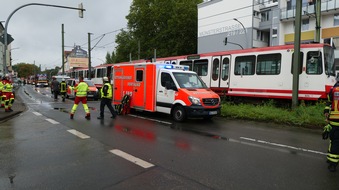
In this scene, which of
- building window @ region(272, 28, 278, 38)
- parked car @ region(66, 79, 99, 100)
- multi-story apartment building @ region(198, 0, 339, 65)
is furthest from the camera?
building window @ region(272, 28, 278, 38)

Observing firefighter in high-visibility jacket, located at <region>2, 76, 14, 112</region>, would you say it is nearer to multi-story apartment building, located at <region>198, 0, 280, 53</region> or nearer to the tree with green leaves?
multi-story apartment building, located at <region>198, 0, 280, 53</region>

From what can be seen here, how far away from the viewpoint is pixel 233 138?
805cm

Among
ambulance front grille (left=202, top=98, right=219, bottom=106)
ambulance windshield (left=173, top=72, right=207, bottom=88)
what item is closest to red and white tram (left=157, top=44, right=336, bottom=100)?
ambulance windshield (left=173, top=72, right=207, bottom=88)

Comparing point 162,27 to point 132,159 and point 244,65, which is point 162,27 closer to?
point 244,65

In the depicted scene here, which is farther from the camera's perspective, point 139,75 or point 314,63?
point 139,75

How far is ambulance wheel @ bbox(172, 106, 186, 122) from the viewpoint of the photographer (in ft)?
35.8

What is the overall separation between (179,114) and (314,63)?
658 cm

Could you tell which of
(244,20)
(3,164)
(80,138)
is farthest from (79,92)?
(244,20)

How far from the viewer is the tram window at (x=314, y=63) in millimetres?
12714

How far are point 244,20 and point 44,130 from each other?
3857cm

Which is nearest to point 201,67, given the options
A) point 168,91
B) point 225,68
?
point 225,68

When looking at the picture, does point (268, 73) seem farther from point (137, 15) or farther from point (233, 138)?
point (137, 15)

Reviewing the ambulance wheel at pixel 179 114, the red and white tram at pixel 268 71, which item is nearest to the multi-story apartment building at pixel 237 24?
the red and white tram at pixel 268 71

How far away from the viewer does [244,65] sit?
1550 centimetres
